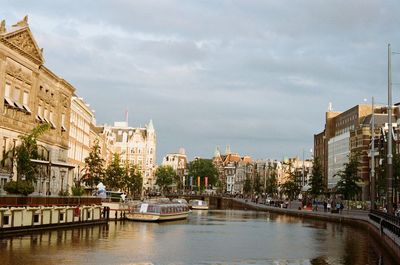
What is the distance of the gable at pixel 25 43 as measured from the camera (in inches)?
2734

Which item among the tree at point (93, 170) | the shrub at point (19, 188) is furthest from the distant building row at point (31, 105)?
the shrub at point (19, 188)

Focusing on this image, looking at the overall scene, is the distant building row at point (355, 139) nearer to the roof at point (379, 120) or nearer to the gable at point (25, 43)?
the roof at point (379, 120)

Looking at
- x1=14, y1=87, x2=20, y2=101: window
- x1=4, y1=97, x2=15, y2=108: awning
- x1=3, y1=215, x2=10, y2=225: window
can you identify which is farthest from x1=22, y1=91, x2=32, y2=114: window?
x1=3, y1=215, x2=10, y2=225: window

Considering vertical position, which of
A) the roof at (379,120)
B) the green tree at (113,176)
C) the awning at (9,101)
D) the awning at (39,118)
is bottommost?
the green tree at (113,176)

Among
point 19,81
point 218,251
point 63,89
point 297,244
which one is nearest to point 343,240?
point 297,244

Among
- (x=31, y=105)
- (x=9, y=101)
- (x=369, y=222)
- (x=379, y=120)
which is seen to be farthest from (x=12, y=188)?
(x=379, y=120)

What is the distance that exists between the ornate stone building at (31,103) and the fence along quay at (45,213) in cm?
835

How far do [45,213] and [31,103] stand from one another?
80.4 ft

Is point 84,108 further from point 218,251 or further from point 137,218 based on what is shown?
point 218,251

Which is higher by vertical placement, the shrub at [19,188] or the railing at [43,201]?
the shrub at [19,188]

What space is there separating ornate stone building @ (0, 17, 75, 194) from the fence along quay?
8350 mm

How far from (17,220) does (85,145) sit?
77.9m

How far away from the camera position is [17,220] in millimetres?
50125

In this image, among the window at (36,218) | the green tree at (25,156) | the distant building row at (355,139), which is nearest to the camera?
the window at (36,218)
